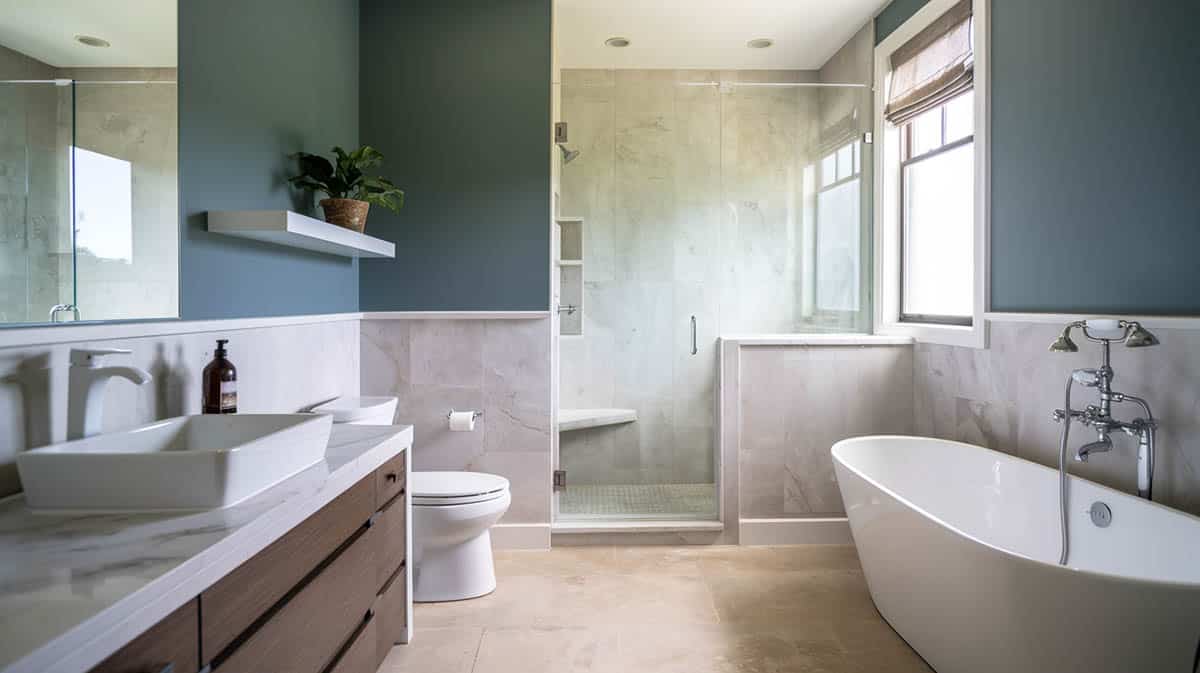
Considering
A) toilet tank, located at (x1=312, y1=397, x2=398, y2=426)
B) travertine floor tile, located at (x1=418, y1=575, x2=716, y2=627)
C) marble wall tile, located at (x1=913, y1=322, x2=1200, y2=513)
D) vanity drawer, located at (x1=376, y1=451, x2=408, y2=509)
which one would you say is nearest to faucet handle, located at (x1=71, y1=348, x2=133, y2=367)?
vanity drawer, located at (x1=376, y1=451, x2=408, y2=509)

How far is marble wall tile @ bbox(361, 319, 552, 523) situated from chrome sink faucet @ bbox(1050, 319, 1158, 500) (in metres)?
2.10

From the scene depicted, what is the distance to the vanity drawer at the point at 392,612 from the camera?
6.82 ft

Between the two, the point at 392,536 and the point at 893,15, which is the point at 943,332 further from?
the point at 392,536

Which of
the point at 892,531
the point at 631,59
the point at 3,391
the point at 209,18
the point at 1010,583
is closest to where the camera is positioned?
the point at 3,391

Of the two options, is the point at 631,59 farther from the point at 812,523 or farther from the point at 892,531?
the point at 892,531

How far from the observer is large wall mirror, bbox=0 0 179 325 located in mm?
1396

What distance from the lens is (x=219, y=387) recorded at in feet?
6.46

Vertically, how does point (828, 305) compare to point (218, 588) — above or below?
above

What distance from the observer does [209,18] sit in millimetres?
2115

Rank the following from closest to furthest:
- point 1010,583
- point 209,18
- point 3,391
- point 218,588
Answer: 1. point 218,588
2. point 3,391
3. point 1010,583
4. point 209,18

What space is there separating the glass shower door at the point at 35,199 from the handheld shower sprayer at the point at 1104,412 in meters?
2.62

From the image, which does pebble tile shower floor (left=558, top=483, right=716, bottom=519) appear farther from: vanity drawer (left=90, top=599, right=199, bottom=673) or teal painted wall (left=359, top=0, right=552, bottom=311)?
vanity drawer (left=90, top=599, right=199, bottom=673)

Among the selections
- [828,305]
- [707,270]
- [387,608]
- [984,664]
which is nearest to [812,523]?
[828,305]

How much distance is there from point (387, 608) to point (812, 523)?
215 cm
